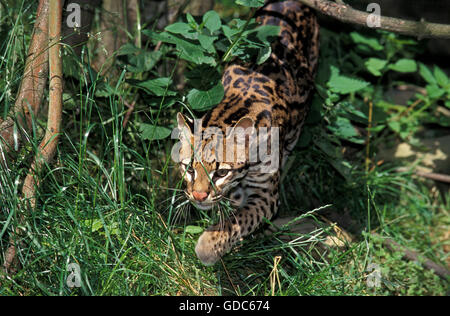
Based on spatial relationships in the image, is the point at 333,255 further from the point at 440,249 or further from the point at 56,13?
the point at 56,13

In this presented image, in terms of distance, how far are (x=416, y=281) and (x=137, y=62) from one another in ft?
9.96

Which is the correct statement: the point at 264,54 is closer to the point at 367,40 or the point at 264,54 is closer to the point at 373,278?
the point at 373,278

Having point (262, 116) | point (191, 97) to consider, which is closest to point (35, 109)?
point (191, 97)

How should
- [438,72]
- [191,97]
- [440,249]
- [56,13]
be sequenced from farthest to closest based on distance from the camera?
[438,72]
[440,249]
[191,97]
[56,13]

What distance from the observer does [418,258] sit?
4.88 meters

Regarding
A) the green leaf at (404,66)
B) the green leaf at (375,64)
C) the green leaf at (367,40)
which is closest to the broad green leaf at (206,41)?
the green leaf at (375,64)

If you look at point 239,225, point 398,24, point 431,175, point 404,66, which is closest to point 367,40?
point 404,66

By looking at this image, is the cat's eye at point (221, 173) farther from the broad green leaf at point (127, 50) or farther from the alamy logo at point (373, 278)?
the broad green leaf at point (127, 50)

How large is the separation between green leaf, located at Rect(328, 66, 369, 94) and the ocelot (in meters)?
0.22

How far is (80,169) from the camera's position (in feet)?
12.0

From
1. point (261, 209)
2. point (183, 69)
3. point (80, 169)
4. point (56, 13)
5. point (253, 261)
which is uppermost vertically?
point (56, 13)

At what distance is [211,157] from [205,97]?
0.53m

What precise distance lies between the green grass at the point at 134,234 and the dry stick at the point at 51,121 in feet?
0.25

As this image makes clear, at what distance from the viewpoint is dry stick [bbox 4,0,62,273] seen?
11.6 feet
